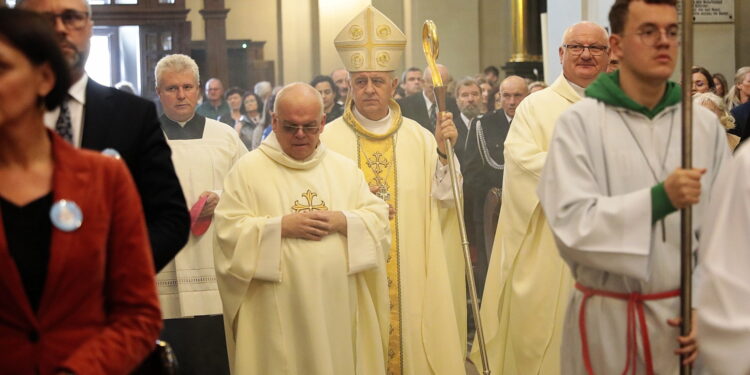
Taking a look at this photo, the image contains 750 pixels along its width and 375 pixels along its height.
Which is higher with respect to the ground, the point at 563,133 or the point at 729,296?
the point at 563,133

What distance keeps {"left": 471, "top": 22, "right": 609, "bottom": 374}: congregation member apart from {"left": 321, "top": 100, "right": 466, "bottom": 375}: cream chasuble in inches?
14.8

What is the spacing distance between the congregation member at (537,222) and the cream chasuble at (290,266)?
45.4 inches

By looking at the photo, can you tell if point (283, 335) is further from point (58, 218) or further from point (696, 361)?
point (58, 218)

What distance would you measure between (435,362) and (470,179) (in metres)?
3.75

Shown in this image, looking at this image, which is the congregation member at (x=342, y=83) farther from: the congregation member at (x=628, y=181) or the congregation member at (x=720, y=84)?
the congregation member at (x=628, y=181)

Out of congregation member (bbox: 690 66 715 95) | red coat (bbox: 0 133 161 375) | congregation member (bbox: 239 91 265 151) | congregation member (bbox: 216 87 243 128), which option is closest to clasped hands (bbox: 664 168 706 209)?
red coat (bbox: 0 133 161 375)

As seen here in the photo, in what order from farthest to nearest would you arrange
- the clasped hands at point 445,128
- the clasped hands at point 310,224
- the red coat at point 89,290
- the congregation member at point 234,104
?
the congregation member at point 234,104
the clasped hands at point 445,128
the clasped hands at point 310,224
the red coat at point 89,290

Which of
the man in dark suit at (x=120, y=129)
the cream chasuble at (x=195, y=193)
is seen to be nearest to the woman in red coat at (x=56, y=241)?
the man in dark suit at (x=120, y=129)

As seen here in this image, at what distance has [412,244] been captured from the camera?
6535 millimetres

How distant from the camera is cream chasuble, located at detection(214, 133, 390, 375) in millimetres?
5379

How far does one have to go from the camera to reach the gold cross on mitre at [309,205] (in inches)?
218

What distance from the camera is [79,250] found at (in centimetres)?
285

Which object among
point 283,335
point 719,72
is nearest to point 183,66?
point 283,335

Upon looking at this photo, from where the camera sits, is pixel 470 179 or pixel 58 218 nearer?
pixel 58 218
